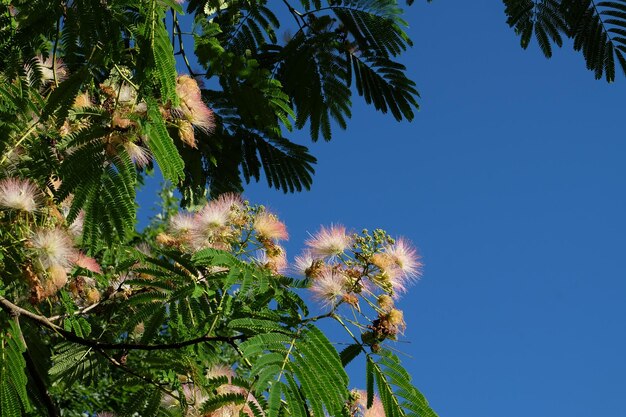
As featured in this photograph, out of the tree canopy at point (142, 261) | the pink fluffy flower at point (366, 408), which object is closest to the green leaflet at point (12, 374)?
the tree canopy at point (142, 261)

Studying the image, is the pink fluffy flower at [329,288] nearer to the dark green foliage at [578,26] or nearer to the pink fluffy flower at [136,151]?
the pink fluffy flower at [136,151]

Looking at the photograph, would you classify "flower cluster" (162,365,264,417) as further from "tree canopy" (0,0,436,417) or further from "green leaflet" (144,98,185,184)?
"green leaflet" (144,98,185,184)

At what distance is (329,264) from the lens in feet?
10.1

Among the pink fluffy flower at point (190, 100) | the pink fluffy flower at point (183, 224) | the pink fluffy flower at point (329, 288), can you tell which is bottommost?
the pink fluffy flower at point (329, 288)

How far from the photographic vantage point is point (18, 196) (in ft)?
9.37

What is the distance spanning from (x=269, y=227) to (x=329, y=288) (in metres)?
0.37

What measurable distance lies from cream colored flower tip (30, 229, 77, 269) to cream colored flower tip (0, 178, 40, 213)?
0.30 feet

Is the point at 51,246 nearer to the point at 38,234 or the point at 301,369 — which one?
the point at 38,234

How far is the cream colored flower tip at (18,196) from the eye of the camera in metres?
2.84

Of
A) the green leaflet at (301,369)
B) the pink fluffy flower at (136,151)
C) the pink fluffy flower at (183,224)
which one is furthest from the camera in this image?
the pink fluffy flower at (183,224)

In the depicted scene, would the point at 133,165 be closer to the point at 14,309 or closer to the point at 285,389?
the point at 14,309

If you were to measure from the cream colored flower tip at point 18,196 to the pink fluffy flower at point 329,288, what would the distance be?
0.96m


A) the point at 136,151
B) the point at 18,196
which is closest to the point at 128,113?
the point at 136,151

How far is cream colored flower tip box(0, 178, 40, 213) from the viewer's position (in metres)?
2.84
